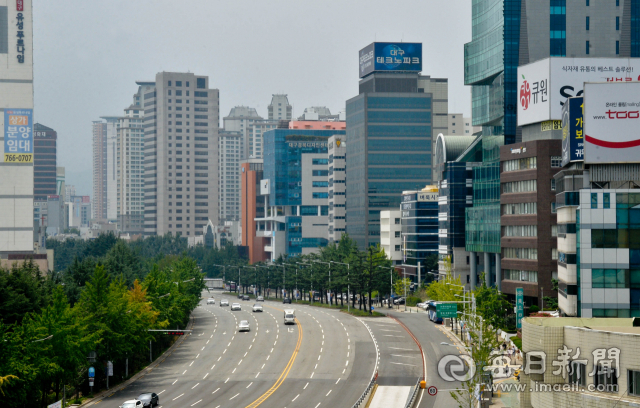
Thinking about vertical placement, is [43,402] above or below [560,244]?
below

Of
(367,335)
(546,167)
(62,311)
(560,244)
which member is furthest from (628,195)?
(62,311)

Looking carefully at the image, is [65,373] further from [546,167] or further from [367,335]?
[546,167]

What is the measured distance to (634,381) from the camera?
34.1 m

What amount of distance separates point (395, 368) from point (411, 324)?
3122 centimetres

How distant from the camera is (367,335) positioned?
3996 inches

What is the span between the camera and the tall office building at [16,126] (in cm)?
15575

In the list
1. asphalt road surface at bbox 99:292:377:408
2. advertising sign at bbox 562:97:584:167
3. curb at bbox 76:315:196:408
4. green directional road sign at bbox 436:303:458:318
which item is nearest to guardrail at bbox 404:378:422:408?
asphalt road surface at bbox 99:292:377:408

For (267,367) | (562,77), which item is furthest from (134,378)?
(562,77)

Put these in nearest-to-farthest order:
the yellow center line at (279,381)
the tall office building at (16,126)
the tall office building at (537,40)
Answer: the yellow center line at (279,381) < the tall office building at (537,40) < the tall office building at (16,126)

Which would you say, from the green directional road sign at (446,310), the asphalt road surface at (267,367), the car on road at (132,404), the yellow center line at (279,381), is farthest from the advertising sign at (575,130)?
the car on road at (132,404)

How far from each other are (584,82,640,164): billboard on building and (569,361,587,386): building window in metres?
39.3

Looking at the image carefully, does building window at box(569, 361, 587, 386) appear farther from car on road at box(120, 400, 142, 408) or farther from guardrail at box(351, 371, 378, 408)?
car on road at box(120, 400, 142, 408)

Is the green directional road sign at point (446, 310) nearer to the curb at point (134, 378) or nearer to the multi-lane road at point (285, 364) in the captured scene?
the multi-lane road at point (285, 364)

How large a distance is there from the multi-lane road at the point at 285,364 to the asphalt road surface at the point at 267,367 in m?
0.08
